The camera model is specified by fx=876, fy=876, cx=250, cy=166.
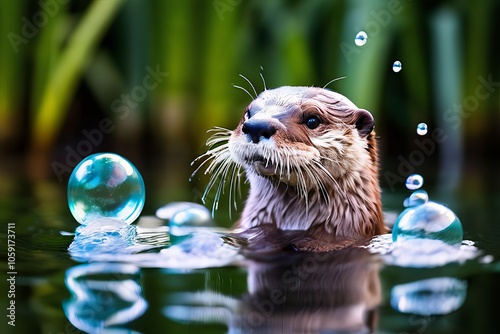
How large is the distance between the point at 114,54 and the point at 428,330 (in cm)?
505

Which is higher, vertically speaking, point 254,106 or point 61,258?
point 254,106

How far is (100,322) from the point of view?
2078 millimetres

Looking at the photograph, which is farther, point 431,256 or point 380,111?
point 380,111

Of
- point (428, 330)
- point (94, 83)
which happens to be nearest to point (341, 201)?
point (428, 330)

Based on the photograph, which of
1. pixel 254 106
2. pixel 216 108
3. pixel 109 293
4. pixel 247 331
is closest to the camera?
pixel 247 331

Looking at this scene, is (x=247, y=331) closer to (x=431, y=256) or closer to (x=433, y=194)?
(x=431, y=256)

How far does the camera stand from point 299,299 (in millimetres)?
2336

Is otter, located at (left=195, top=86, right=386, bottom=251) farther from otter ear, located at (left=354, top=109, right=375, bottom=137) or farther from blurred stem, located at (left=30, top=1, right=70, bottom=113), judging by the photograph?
blurred stem, located at (left=30, top=1, right=70, bottom=113)

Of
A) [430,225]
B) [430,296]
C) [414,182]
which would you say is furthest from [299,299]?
[414,182]

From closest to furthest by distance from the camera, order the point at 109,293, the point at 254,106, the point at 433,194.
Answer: the point at 109,293 → the point at 254,106 → the point at 433,194
